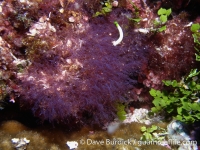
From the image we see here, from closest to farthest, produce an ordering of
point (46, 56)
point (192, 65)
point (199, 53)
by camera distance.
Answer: point (46, 56), point (199, 53), point (192, 65)

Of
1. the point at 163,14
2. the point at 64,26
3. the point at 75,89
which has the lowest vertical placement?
the point at 75,89

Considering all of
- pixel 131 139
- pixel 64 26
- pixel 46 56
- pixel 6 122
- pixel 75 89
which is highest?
pixel 64 26

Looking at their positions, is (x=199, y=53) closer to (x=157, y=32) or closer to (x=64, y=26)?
(x=157, y=32)

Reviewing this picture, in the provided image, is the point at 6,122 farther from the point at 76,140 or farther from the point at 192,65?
the point at 192,65

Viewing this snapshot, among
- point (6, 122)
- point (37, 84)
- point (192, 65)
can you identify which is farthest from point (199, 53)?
point (6, 122)

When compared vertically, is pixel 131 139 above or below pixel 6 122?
below

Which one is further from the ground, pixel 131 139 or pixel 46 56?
pixel 46 56

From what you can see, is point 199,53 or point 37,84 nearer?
point 37,84

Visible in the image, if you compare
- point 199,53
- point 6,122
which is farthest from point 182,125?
point 6,122

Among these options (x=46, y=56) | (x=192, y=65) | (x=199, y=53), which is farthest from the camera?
(x=192, y=65)
